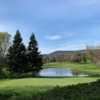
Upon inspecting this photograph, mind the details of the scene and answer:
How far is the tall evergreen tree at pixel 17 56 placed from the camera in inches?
2226

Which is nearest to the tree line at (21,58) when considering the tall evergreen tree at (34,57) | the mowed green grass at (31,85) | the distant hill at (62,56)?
the tall evergreen tree at (34,57)

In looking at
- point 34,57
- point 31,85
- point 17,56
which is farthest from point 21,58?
point 31,85

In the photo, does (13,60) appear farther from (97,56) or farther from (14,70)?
(97,56)

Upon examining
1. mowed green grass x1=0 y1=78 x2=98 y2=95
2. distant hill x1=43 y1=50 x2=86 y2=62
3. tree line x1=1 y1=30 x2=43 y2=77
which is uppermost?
distant hill x1=43 y1=50 x2=86 y2=62

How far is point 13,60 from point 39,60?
6765 mm

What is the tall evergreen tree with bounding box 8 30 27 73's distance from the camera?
185ft

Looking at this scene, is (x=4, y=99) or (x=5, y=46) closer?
(x=4, y=99)

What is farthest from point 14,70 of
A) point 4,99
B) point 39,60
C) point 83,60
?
point 83,60

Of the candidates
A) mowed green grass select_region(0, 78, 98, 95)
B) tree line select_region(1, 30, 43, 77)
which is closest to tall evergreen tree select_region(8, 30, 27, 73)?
tree line select_region(1, 30, 43, 77)

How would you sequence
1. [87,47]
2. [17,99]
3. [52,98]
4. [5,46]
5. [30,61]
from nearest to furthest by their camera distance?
[52,98], [17,99], [30,61], [5,46], [87,47]

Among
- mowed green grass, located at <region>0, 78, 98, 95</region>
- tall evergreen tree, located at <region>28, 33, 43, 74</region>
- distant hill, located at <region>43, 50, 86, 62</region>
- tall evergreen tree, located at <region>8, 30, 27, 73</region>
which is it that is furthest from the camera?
distant hill, located at <region>43, 50, 86, 62</region>

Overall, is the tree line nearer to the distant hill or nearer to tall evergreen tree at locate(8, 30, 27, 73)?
tall evergreen tree at locate(8, 30, 27, 73)

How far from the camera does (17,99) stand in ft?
20.9

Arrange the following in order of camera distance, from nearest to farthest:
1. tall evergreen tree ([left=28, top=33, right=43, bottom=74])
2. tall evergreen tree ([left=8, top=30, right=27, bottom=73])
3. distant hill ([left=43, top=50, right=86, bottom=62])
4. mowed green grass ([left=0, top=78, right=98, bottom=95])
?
mowed green grass ([left=0, top=78, right=98, bottom=95]), tall evergreen tree ([left=8, top=30, right=27, bottom=73]), tall evergreen tree ([left=28, top=33, right=43, bottom=74]), distant hill ([left=43, top=50, right=86, bottom=62])
